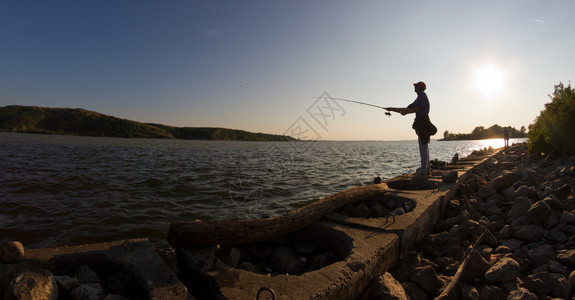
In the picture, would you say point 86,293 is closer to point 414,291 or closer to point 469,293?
point 414,291

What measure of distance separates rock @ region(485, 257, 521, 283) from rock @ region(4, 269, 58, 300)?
3.89 metres

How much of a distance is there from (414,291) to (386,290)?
489 mm

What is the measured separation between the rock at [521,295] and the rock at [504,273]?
0.26m

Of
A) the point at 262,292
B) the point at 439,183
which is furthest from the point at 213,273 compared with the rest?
the point at 439,183

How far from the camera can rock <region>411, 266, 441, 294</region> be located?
2707mm

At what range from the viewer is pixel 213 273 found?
2402 mm

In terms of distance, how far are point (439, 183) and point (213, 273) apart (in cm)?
603

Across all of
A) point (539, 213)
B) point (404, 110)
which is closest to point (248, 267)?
point (539, 213)

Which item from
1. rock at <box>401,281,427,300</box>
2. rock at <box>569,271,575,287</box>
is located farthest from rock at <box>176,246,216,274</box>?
rock at <box>569,271,575,287</box>

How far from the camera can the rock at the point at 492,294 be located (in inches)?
95.0

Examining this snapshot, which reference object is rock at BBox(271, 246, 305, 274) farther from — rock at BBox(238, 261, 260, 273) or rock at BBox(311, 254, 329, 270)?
rock at BBox(238, 261, 260, 273)

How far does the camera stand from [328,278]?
229 centimetres

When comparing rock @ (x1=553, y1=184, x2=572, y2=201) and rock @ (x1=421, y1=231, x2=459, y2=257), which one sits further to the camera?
rock @ (x1=553, y1=184, x2=572, y2=201)

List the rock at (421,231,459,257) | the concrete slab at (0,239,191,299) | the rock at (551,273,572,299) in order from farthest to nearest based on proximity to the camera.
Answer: the rock at (421,231,459,257), the rock at (551,273,572,299), the concrete slab at (0,239,191,299)
